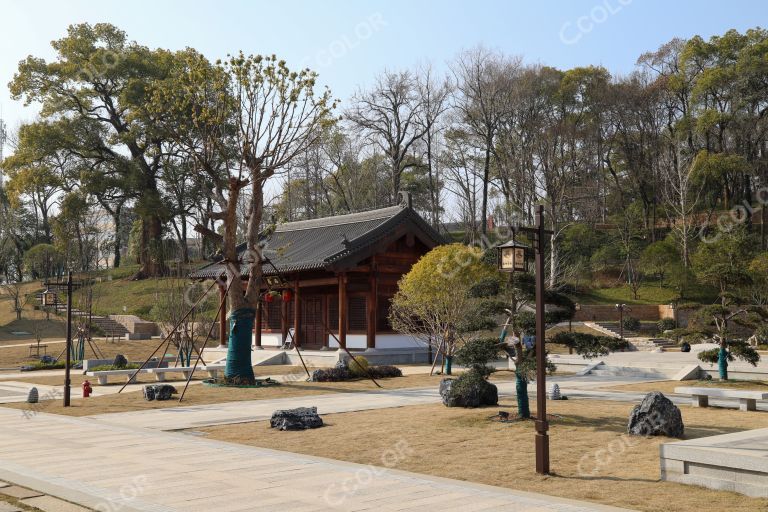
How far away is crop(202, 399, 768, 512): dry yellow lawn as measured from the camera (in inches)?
288

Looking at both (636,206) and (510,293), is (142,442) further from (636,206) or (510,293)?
(636,206)

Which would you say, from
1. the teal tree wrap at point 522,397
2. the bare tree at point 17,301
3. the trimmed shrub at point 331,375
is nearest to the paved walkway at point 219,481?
the teal tree wrap at point 522,397

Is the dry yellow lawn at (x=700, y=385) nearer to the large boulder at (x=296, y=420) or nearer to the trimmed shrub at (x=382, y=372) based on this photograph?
the trimmed shrub at (x=382, y=372)

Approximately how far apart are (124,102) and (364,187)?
17.8 meters

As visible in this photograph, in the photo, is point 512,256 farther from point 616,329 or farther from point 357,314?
point 616,329

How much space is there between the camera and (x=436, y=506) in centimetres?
671

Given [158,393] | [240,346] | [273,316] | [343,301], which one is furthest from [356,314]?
[158,393]

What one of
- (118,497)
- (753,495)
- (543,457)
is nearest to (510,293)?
(543,457)

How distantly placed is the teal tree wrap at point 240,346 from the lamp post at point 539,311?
12301 mm

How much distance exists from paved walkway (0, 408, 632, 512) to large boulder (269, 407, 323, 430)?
152 cm

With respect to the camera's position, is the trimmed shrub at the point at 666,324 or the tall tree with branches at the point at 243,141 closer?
the tall tree with branches at the point at 243,141

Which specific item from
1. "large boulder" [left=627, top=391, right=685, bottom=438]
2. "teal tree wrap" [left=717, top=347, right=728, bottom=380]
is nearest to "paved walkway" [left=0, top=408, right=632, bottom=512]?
"large boulder" [left=627, top=391, right=685, bottom=438]

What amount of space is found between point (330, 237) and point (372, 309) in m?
5.08

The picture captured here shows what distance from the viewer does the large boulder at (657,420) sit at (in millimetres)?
10219
